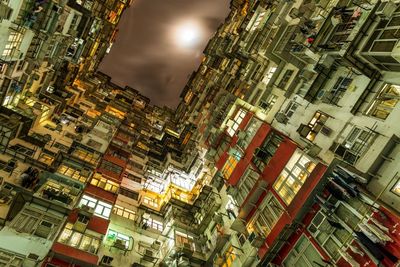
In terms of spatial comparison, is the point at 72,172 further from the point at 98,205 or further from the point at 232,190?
the point at 232,190

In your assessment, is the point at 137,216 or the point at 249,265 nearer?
the point at 249,265

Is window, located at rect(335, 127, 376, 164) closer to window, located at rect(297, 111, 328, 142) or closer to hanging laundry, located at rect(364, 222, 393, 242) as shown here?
window, located at rect(297, 111, 328, 142)

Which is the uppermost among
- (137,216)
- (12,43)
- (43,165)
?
(12,43)

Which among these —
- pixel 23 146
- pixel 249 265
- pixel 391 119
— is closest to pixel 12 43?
pixel 23 146

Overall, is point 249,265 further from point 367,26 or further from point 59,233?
point 367,26

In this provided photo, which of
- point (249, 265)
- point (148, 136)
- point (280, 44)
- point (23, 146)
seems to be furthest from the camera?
point (148, 136)

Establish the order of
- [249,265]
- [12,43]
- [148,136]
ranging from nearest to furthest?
[249,265] < [12,43] < [148,136]
